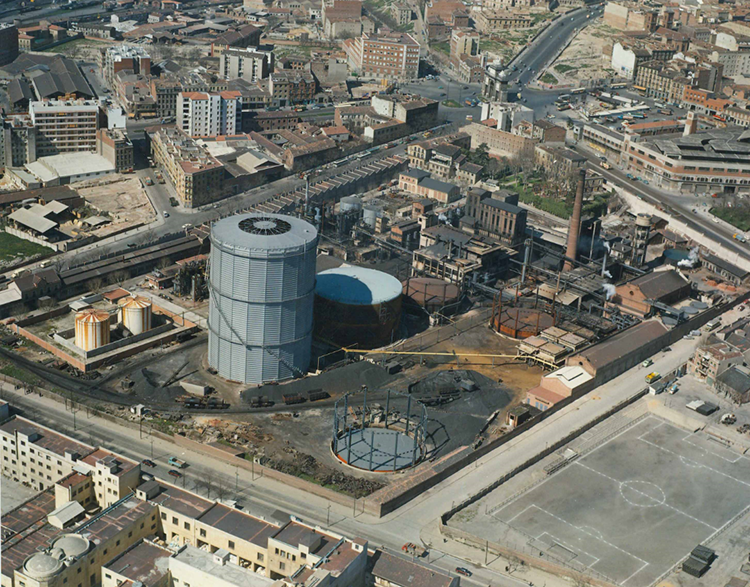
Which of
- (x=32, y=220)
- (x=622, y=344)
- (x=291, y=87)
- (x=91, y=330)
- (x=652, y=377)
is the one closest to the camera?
(x=91, y=330)

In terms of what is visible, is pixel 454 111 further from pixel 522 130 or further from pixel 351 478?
pixel 351 478

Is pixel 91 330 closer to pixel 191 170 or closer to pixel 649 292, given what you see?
pixel 191 170

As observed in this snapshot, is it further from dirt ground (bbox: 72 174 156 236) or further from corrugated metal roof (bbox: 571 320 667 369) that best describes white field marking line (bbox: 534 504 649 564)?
dirt ground (bbox: 72 174 156 236)

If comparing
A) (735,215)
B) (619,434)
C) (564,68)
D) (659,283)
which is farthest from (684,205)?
(564,68)

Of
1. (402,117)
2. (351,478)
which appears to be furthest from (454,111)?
(351,478)

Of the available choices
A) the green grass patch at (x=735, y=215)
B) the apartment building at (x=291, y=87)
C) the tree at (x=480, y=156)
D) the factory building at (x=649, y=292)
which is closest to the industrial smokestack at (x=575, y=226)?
the factory building at (x=649, y=292)

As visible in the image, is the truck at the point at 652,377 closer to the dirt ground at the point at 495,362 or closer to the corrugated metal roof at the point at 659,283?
the dirt ground at the point at 495,362

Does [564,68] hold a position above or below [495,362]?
above
